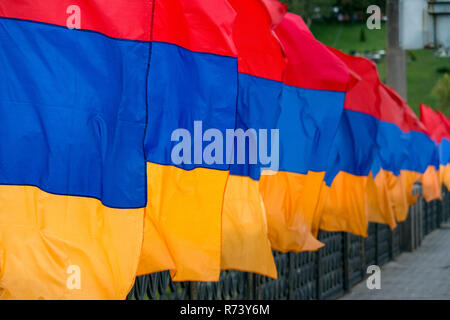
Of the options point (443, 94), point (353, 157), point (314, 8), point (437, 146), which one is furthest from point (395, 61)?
point (443, 94)

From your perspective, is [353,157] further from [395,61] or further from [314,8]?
[314,8]

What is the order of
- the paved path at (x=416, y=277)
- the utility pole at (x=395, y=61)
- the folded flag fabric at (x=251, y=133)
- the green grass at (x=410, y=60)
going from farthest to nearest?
the green grass at (x=410, y=60) → the utility pole at (x=395, y=61) → the paved path at (x=416, y=277) → the folded flag fabric at (x=251, y=133)

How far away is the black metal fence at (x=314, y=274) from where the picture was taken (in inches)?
263

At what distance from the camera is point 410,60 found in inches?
3834

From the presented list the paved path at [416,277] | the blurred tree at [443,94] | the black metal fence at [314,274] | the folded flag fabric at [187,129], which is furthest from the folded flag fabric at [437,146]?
the blurred tree at [443,94]

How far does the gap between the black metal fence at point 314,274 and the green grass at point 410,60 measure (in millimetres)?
66452

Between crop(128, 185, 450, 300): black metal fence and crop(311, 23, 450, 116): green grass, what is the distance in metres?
66.5

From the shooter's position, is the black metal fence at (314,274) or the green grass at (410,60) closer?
the black metal fence at (314,274)

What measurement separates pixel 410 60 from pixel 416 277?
86229 millimetres

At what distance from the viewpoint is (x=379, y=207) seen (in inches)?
488

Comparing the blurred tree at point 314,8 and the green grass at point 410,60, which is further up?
the green grass at point 410,60

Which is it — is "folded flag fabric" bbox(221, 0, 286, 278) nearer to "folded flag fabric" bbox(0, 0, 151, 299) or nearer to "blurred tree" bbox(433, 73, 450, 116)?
"folded flag fabric" bbox(0, 0, 151, 299)

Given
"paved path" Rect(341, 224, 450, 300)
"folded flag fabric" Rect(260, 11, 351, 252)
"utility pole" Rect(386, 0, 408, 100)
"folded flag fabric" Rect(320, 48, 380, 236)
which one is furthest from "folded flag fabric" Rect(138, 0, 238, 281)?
"utility pole" Rect(386, 0, 408, 100)

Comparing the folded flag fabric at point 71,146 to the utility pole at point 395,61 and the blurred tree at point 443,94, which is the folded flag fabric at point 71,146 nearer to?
the utility pole at point 395,61
